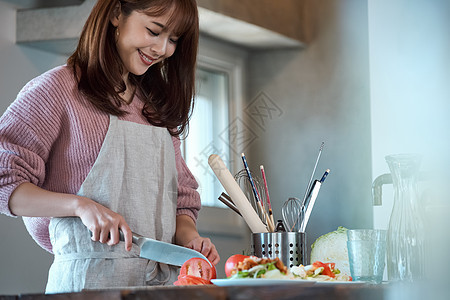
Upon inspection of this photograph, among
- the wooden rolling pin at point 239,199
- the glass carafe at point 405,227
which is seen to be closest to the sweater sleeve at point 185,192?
the wooden rolling pin at point 239,199

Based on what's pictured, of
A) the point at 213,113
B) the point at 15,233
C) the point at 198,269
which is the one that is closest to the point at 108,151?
the point at 198,269

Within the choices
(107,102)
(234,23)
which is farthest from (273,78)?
(107,102)

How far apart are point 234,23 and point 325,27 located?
0.51 m

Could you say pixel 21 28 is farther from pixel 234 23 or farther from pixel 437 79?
pixel 437 79

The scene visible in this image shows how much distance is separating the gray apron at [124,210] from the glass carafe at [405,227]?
474 mm

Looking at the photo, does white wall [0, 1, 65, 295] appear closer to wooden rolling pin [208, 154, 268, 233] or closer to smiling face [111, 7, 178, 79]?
smiling face [111, 7, 178, 79]

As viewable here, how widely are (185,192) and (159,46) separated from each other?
0.30m

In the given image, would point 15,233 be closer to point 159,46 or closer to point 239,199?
point 159,46

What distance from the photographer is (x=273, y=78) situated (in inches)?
110

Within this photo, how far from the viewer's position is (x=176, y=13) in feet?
4.12

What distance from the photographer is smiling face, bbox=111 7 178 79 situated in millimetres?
1248

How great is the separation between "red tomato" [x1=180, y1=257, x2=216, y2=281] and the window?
1664 millimetres

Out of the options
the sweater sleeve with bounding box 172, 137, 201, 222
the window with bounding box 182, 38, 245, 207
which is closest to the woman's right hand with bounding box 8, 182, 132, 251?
the sweater sleeve with bounding box 172, 137, 201, 222

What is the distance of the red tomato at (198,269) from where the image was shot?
955 mm
